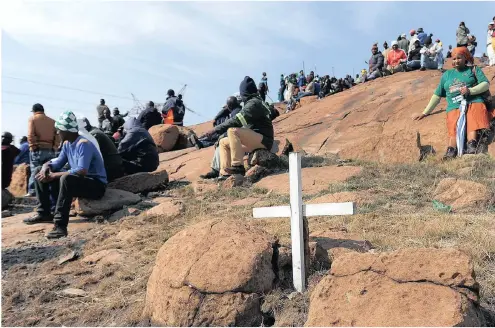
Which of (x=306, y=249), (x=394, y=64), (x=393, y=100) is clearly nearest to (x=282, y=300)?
(x=306, y=249)

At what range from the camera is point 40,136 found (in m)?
7.70

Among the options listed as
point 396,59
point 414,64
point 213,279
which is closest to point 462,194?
point 213,279

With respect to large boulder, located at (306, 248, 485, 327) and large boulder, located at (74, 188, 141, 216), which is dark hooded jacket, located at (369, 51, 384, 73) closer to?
large boulder, located at (74, 188, 141, 216)

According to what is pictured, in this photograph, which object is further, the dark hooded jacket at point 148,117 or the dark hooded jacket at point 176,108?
the dark hooded jacket at point 176,108

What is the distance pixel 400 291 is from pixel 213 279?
1079mm

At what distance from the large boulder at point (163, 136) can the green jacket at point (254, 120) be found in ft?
13.3

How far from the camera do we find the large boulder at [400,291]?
2.20m

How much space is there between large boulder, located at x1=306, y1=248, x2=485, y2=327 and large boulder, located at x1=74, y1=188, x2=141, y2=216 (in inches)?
156

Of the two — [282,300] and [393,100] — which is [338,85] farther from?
[282,300]

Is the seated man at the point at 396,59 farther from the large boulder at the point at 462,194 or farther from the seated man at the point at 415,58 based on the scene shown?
the large boulder at the point at 462,194

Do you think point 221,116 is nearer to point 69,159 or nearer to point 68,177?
point 69,159

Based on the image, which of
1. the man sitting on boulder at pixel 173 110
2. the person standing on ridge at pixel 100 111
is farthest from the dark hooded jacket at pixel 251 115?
the person standing on ridge at pixel 100 111

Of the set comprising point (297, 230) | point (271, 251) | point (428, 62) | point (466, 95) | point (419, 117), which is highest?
point (428, 62)

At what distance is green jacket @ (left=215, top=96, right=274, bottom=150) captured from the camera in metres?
6.99
